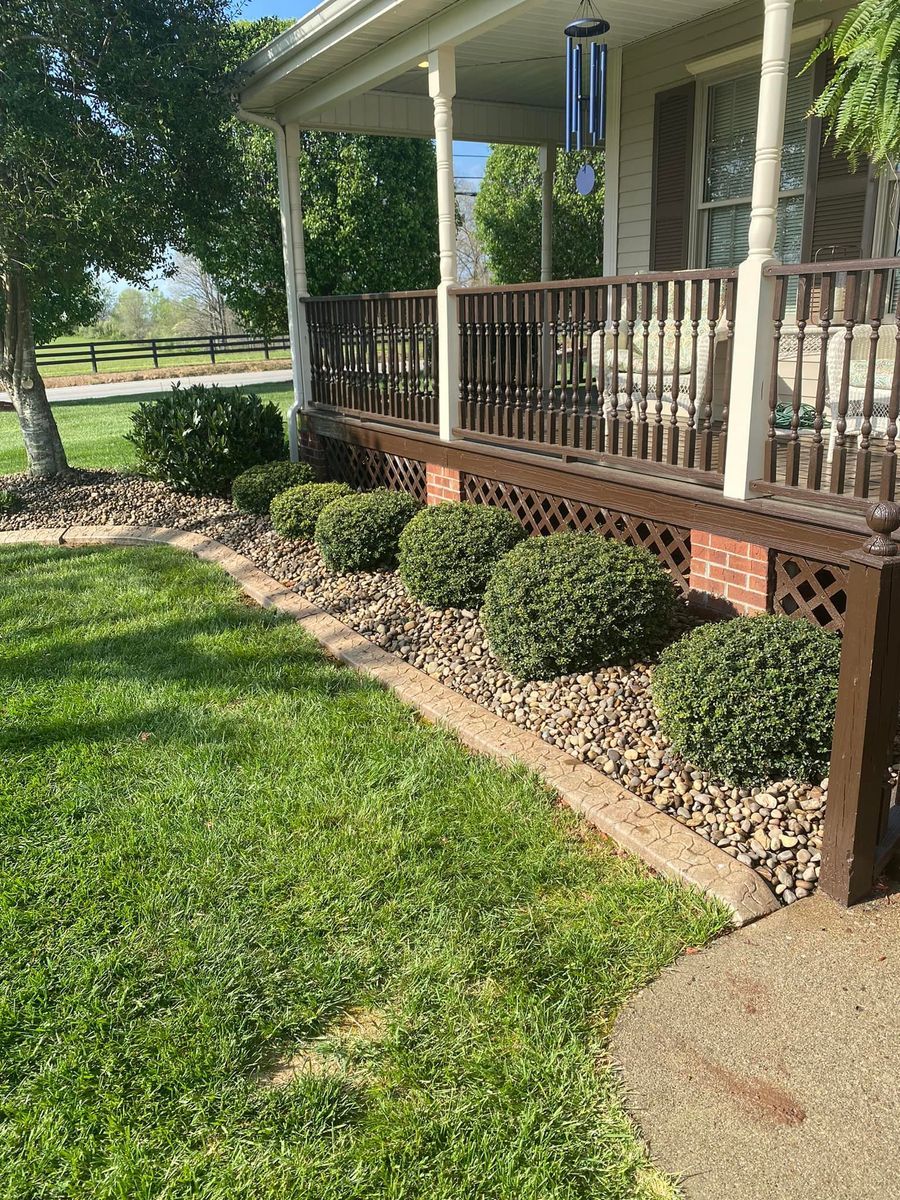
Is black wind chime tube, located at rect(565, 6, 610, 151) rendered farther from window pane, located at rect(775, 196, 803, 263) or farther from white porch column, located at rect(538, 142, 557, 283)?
white porch column, located at rect(538, 142, 557, 283)

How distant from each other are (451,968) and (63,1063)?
1.03m

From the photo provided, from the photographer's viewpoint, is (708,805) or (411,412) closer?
(708,805)

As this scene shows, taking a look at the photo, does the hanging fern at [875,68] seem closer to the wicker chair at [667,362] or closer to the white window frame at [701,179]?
the wicker chair at [667,362]

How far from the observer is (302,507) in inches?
280

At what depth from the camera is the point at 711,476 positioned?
4414 millimetres

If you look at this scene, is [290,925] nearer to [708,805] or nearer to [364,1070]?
[364,1070]

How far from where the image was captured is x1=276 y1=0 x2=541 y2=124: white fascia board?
540 cm

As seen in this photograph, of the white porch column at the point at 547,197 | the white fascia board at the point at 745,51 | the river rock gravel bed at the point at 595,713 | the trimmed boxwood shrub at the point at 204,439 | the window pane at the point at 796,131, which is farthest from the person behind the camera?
the white porch column at the point at 547,197

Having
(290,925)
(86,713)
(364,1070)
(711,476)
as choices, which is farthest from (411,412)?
(364,1070)

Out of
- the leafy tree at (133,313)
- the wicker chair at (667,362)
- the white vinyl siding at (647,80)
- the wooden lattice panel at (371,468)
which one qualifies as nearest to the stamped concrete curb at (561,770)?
the wooden lattice panel at (371,468)

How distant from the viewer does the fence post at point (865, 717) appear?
2.59 metres

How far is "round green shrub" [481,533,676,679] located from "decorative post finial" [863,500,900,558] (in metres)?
1.63

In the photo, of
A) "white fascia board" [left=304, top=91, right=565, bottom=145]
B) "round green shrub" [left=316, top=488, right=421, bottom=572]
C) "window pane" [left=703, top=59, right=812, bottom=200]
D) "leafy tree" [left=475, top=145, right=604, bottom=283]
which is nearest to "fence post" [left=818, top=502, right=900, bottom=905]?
"round green shrub" [left=316, top=488, right=421, bottom=572]

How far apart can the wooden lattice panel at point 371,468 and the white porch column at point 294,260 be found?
1.91ft
